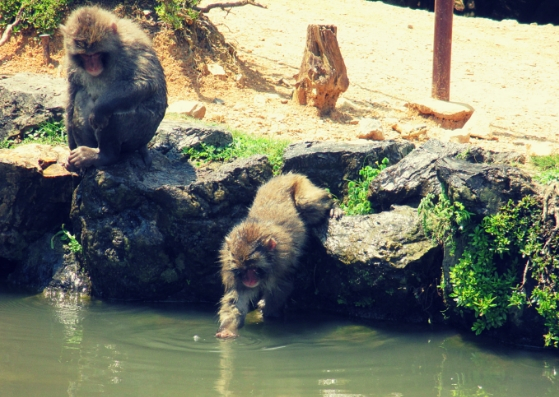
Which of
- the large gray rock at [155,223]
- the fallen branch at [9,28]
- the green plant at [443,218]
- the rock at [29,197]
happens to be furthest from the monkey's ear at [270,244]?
the fallen branch at [9,28]

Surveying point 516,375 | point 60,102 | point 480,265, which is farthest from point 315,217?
point 60,102

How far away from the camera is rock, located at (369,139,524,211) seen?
7.05 meters

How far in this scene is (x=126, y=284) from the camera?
7332 millimetres

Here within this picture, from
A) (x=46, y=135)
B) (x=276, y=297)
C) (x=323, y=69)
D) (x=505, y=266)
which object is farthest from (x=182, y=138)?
(x=505, y=266)

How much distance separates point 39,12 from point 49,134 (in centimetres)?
343

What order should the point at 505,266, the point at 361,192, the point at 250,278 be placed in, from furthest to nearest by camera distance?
the point at 361,192, the point at 250,278, the point at 505,266

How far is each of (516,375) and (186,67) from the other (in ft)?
23.6

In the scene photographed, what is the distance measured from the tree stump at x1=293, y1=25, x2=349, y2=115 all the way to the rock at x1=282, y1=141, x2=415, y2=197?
2.50 metres

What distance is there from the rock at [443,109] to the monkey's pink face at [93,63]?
5093 mm

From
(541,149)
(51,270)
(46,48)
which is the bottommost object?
(51,270)

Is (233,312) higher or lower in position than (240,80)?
lower

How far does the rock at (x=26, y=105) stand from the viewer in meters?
8.55

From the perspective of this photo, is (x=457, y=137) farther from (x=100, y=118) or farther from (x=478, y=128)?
(x=100, y=118)

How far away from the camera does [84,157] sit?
7152mm
